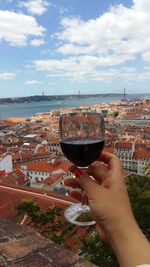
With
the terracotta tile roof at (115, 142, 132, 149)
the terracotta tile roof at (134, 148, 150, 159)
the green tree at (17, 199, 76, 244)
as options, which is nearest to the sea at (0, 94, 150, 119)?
the terracotta tile roof at (115, 142, 132, 149)

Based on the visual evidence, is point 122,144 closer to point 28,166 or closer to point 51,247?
point 28,166

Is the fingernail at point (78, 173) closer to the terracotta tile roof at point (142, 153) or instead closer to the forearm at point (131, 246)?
the forearm at point (131, 246)

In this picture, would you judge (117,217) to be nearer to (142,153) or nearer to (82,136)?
(82,136)

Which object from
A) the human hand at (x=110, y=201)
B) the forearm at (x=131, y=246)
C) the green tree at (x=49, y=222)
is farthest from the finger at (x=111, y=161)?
the green tree at (x=49, y=222)

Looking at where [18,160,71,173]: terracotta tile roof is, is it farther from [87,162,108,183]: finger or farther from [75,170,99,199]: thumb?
[75,170,99,199]: thumb

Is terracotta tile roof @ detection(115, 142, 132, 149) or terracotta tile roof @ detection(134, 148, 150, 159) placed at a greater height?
terracotta tile roof @ detection(115, 142, 132, 149)

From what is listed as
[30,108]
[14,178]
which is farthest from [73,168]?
[30,108]
